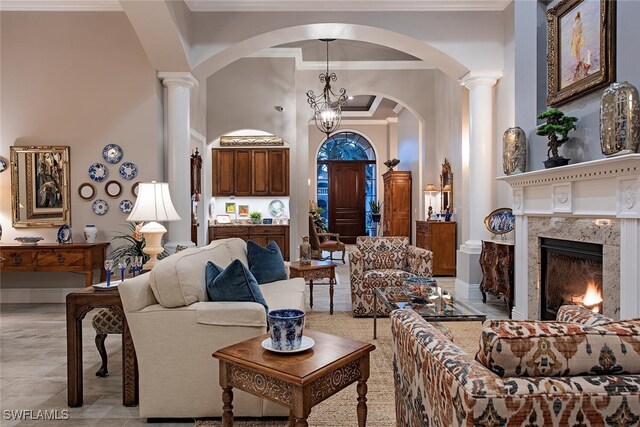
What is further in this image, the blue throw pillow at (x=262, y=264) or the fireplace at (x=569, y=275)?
the blue throw pillow at (x=262, y=264)

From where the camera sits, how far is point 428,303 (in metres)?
3.30

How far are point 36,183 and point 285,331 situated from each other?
197 inches

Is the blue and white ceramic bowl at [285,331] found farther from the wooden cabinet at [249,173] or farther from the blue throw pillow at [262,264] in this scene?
the wooden cabinet at [249,173]

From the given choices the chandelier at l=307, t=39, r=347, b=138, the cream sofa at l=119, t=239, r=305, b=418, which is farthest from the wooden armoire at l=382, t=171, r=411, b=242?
the cream sofa at l=119, t=239, r=305, b=418

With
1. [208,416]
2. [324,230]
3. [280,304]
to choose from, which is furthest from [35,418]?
[324,230]

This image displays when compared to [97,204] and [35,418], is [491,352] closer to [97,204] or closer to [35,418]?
[35,418]

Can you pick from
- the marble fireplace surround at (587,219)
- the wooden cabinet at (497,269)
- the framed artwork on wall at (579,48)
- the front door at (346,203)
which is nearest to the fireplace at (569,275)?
the marble fireplace surround at (587,219)

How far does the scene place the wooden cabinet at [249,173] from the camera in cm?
847

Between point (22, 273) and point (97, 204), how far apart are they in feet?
4.52

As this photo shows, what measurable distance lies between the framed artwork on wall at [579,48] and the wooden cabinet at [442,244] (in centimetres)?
332

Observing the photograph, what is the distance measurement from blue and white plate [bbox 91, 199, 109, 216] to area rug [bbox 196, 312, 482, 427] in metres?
2.94

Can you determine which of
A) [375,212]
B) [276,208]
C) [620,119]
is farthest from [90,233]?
[375,212]

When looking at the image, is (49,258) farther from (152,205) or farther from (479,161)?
(479,161)

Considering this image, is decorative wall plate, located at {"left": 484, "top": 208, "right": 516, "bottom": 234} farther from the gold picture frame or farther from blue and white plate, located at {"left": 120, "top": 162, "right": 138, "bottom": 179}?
the gold picture frame
